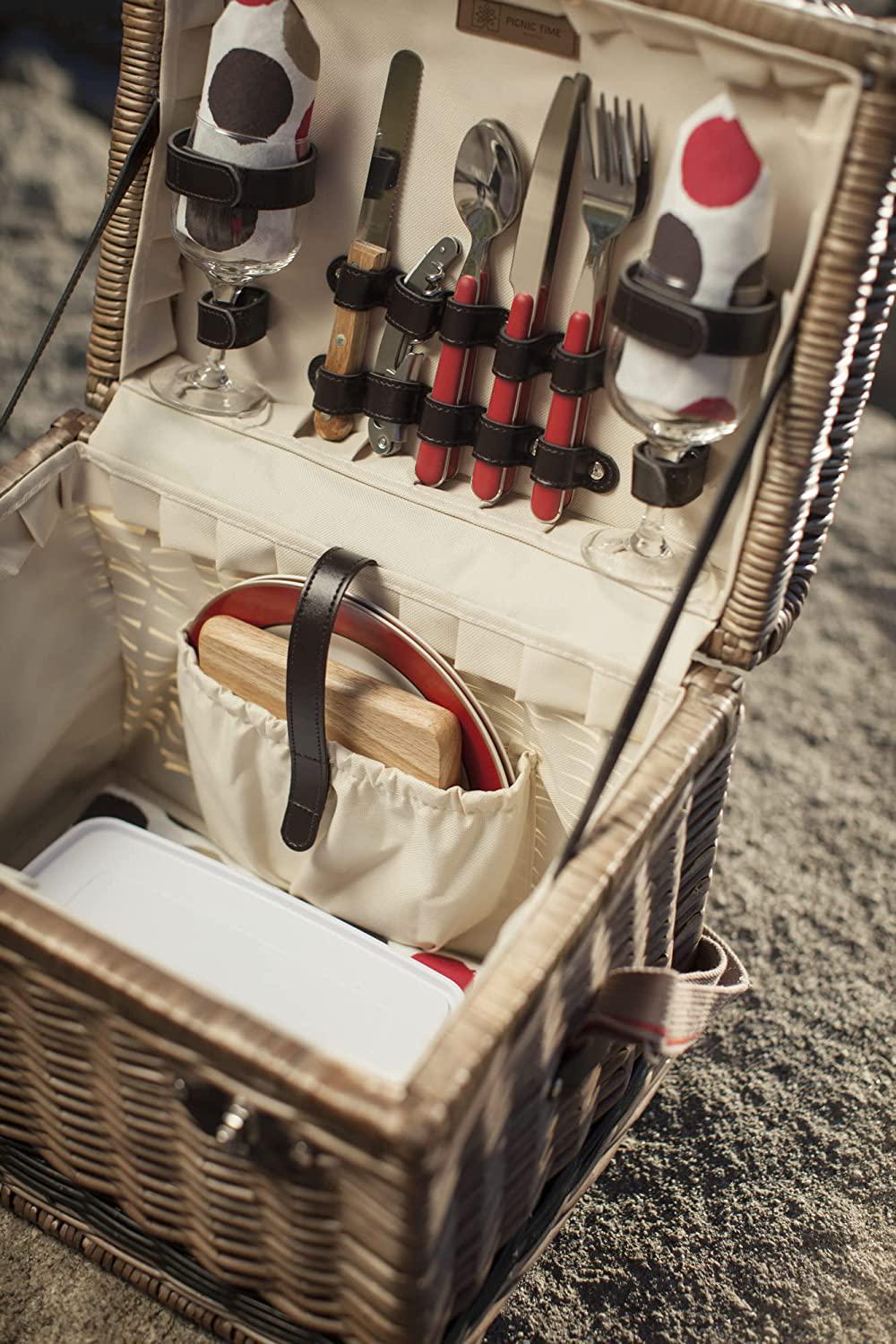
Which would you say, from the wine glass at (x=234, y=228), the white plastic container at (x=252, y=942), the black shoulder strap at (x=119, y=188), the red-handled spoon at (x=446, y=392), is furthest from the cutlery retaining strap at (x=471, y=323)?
the white plastic container at (x=252, y=942)

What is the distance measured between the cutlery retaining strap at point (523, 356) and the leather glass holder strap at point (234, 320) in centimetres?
18

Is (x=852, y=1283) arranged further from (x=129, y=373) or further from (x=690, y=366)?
(x=129, y=373)

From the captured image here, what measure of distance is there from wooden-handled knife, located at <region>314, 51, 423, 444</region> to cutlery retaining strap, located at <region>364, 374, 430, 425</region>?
0.02m

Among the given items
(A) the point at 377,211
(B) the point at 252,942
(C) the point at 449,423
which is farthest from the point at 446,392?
(B) the point at 252,942

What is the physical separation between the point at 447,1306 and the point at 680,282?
0.54 m

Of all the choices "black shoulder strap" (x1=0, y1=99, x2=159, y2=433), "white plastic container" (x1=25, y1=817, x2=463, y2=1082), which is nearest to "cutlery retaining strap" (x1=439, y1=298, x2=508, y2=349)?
"black shoulder strap" (x1=0, y1=99, x2=159, y2=433)

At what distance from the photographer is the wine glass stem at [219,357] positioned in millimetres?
882

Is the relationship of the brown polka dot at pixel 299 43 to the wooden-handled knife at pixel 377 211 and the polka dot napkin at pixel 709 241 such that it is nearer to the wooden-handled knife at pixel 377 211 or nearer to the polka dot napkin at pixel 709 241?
the wooden-handled knife at pixel 377 211

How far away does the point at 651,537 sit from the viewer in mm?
821

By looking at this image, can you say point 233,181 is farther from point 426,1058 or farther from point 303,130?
point 426,1058

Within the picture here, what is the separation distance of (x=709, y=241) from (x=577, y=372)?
0.14 m

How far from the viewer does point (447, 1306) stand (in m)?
0.68

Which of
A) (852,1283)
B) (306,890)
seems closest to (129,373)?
(306,890)

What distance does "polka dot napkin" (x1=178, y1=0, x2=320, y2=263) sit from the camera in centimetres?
77
